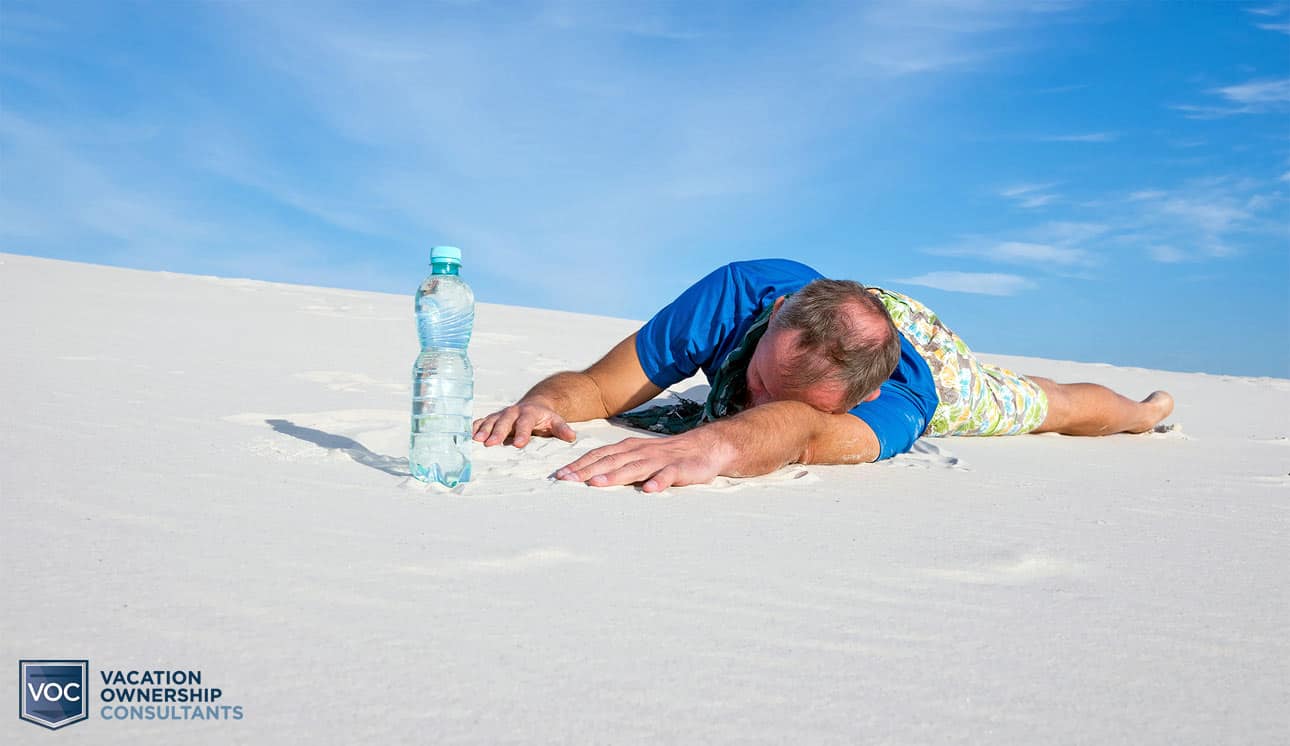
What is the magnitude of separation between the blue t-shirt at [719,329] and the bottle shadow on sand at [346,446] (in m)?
1.18

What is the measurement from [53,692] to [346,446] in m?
1.62

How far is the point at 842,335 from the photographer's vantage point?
8.42ft

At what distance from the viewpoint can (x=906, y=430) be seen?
2926mm

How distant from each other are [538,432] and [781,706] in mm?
1927

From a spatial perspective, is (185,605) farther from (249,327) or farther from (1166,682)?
(249,327)

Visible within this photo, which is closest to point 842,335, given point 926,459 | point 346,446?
point 926,459

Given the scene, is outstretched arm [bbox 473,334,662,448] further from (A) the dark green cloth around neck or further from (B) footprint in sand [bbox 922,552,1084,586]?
(B) footprint in sand [bbox 922,552,1084,586]

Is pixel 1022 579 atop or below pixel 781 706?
atop

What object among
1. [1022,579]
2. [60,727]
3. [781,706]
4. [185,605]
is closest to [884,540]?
[1022,579]

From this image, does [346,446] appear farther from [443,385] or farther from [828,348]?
[828,348]

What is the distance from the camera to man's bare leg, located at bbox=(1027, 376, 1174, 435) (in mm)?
4301

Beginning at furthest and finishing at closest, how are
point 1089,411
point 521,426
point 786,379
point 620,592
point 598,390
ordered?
point 1089,411
point 598,390
point 521,426
point 786,379
point 620,592

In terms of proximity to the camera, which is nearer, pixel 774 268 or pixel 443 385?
pixel 443 385

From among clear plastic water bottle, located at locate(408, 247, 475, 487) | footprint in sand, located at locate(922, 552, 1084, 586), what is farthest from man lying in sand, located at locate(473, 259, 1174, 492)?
footprint in sand, located at locate(922, 552, 1084, 586)
